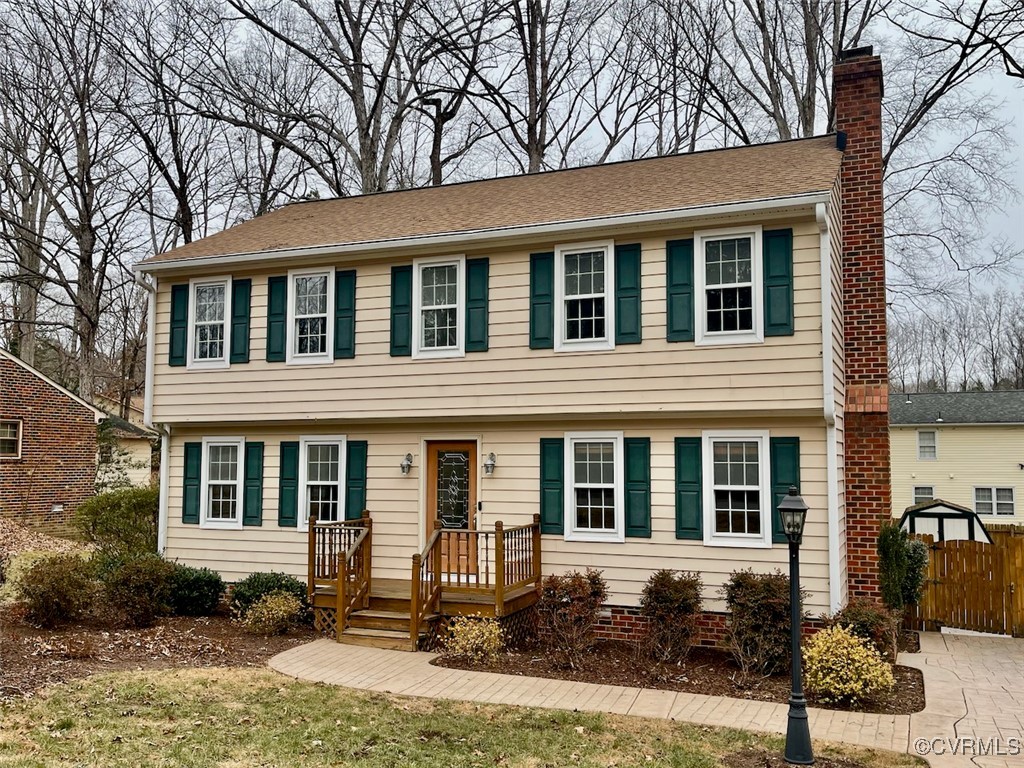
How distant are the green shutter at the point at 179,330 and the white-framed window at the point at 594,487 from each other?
6763mm

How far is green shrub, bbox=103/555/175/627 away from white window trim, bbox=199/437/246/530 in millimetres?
1232

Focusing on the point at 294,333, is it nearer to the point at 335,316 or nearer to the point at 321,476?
the point at 335,316

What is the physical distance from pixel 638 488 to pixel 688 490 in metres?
0.67

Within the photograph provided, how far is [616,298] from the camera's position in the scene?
11000 mm

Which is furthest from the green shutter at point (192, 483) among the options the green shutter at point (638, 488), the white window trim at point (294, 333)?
the green shutter at point (638, 488)

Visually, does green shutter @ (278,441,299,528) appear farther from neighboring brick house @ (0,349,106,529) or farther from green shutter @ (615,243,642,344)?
neighboring brick house @ (0,349,106,529)

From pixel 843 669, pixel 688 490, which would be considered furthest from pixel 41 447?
pixel 843 669

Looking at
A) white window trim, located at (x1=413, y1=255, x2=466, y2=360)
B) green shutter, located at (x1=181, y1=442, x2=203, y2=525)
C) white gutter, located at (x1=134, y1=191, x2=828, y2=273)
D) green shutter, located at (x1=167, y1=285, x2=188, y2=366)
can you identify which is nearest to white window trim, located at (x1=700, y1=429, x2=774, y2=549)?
white gutter, located at (x1=134, y1=191, x2=828, y2=273)

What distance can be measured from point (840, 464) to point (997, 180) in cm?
1474

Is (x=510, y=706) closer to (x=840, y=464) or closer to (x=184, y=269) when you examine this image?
(x=840, y=464)

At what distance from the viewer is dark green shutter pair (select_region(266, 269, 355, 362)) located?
41.0 ft

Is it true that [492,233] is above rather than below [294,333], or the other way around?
above

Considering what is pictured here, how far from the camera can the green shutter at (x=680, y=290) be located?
1059cm

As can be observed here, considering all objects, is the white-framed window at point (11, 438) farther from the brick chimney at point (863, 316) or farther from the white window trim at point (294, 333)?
the brick chimney at point (863, 316)
